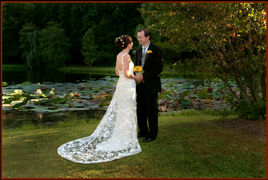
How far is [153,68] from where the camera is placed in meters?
4.58

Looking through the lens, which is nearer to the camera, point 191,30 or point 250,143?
point 250,143

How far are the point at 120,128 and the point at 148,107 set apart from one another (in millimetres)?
691

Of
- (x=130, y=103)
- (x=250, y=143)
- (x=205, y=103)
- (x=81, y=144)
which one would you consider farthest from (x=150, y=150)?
(x=205, y=103)

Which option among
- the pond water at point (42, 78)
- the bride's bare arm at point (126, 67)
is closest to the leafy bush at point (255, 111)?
the bride's bare arm at point (126, 67)

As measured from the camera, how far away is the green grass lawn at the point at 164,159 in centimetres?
345

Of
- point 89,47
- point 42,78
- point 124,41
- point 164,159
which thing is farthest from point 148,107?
point 89,47

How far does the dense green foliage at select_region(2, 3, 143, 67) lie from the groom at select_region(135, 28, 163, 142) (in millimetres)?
30104

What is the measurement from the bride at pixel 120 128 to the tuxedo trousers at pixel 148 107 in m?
0.25

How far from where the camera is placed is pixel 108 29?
36906 mm

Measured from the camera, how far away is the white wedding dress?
162 inches

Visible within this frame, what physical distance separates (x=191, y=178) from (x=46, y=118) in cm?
633

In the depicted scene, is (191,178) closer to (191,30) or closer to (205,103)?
(191,30)

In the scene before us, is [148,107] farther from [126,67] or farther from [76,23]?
[76,23]

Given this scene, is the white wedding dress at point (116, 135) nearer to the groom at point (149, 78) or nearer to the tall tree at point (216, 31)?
the groom at point (149, 78)
